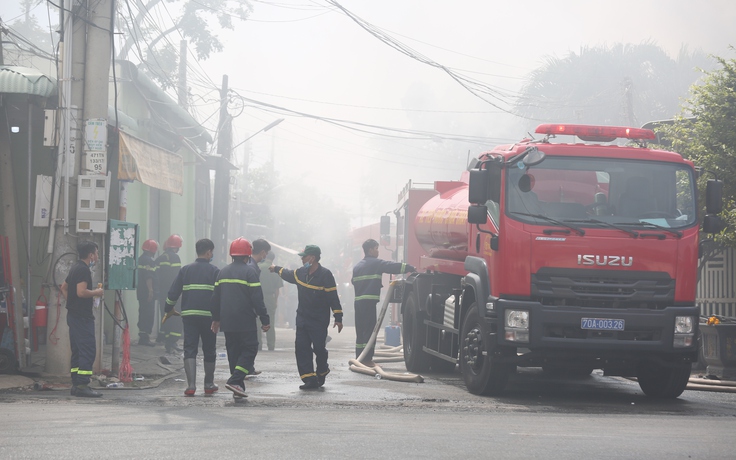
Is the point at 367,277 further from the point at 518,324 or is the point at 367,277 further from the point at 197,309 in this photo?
the point at 518,324

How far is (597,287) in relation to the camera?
948 centimetres

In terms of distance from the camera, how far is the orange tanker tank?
38.3 ft

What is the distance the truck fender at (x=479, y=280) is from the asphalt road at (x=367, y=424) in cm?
107

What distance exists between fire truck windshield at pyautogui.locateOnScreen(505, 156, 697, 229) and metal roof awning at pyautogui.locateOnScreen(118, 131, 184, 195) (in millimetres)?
6018

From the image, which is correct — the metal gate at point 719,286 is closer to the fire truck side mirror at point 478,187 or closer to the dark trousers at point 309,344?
the fire truck side mirror at point 478,187

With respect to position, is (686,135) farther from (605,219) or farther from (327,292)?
(327,292)

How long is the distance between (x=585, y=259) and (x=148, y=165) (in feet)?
26.0

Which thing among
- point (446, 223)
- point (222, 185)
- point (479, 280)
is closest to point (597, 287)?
point (479, 280)

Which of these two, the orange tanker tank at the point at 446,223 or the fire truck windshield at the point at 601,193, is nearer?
the fire truck windshield at the point at 601,193

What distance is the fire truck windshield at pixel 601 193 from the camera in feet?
31.8

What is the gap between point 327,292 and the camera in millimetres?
11234

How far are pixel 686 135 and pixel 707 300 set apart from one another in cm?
341

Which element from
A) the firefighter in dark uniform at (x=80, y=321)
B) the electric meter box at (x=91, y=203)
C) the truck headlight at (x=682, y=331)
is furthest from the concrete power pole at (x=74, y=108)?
the truck headlight at (x=682, y=331)

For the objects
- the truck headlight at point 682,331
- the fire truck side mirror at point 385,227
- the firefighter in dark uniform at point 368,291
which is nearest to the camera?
the truck headlight at point 682,331
